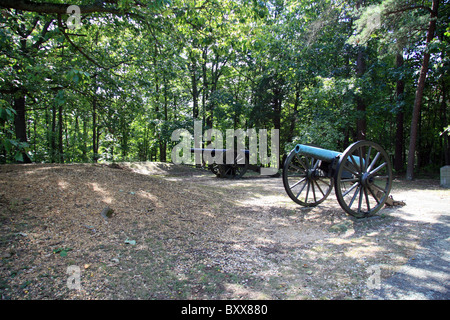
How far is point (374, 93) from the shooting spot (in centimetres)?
1103

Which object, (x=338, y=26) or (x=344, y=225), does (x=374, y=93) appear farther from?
(x=344, y=225)

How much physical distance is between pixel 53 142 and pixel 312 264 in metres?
15.7

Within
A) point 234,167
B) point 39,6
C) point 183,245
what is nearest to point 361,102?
point 234,167

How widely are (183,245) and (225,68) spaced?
19.8m

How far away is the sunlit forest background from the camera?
168 inches

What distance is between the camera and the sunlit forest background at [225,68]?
14.0ft

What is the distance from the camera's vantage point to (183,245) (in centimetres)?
333

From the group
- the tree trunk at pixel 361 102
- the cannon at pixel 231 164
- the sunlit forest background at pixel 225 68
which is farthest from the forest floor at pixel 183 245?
the tree trunk at pixel 361 102

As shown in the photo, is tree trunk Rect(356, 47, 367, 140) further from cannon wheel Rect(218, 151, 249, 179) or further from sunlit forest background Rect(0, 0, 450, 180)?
cannon wheel Rect(218, 151, 249, 179)

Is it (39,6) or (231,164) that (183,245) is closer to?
(39,6)

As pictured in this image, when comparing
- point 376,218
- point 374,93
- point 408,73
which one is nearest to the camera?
point 376,218

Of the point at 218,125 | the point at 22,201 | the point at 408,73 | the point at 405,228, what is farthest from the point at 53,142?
the point at 408,73

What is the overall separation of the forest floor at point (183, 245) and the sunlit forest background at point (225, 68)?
1.13m

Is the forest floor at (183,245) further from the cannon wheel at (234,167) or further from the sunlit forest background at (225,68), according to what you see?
the cannon wheel at (234,167)
